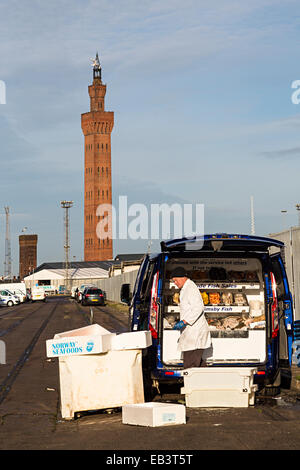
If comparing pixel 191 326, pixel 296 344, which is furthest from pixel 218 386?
pixel 296 344

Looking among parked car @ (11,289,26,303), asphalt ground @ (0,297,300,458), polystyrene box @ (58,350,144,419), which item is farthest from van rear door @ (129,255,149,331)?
parked car @ (11,289,26,303)

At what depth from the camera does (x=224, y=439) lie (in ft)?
26.5

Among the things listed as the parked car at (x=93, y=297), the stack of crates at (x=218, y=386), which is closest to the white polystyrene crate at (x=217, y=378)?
the stack of crates at (x=218, y=386)

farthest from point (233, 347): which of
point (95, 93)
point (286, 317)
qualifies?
point (95, 93)

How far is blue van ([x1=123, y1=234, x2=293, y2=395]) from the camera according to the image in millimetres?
10844

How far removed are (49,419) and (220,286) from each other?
3.61 metres

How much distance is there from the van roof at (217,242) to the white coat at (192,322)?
575 millimetres

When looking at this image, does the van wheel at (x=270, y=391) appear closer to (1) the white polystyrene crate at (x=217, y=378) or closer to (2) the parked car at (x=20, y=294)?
(1) the white polystyrene crate at (x=217, y=378)

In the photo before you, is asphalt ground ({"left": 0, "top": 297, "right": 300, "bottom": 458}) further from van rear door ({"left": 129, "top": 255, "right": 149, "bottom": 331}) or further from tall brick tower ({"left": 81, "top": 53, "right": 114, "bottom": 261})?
tall brick tower ({"left": 81, "top": 53, "right": 114, "bottom": 261})

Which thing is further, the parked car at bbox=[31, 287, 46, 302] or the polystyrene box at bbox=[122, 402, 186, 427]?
the parked car at bbox=[31, 287, 46, 302]

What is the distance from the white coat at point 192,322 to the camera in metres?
10.4

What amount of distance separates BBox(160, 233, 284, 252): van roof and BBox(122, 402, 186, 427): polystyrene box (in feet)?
8.38

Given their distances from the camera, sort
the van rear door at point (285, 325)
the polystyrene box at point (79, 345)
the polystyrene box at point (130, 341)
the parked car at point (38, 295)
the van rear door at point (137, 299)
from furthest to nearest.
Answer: the parked car at point (38, 295)
the van rear door at point (137, 299)
the van rear door at point (285, 325)
the polystyrene box at point (130, 341)
the polystyrene box at point (79, 345)

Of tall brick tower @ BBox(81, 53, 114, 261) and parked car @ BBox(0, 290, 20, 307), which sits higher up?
tall brick tower @ BBox(81, 53, 114, 261)
